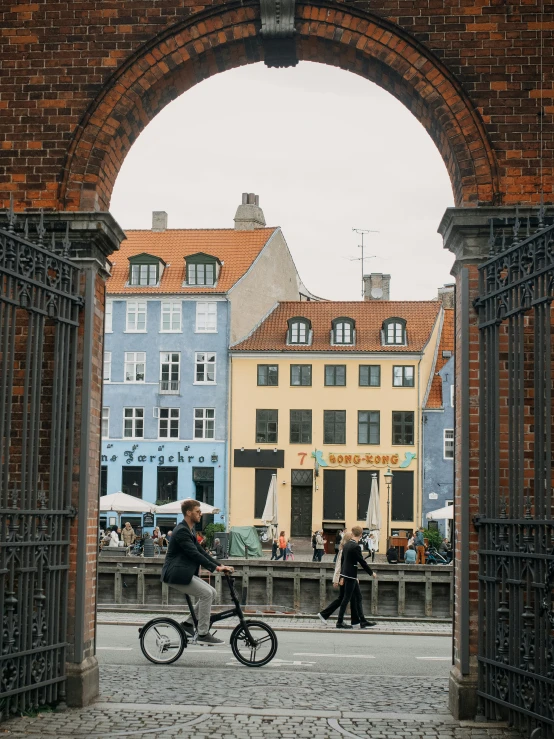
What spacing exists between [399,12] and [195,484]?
39847 mm

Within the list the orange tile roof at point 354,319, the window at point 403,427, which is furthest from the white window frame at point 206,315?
the window at point 403,427

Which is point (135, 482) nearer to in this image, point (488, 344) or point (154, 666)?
point (154, 666)

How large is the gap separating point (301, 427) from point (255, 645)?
1421 inches

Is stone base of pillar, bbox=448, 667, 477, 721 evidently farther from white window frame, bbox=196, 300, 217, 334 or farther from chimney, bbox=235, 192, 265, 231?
chimney, bbox=235, 192, 265, 231

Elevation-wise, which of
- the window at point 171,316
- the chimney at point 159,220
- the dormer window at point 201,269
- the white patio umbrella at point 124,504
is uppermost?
the chimney at point 159,220

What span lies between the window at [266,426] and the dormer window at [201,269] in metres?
6.57

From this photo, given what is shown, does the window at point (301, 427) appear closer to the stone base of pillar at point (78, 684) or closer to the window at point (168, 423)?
the window at point (168, 423)

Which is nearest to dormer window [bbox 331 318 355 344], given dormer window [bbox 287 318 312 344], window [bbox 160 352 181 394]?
dormer window [bbox 287 318 312 344]

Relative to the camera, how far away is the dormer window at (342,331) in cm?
4894

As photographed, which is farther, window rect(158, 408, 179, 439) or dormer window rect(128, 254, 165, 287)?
dormer window rect(128, 254, 165, 287)

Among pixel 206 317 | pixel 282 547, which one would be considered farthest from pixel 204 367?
pixel 282 547

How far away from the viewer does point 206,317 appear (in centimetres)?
4903

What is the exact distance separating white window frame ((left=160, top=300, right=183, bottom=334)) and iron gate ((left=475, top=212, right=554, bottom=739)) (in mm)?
40839

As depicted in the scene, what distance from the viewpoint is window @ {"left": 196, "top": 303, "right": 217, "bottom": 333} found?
1925 inches
